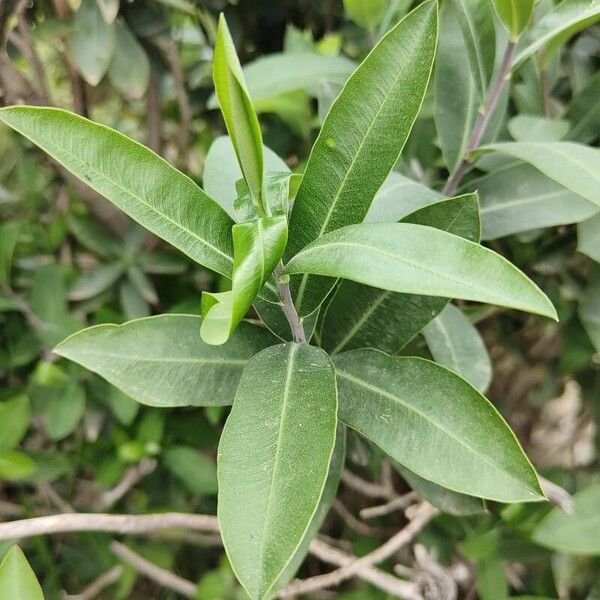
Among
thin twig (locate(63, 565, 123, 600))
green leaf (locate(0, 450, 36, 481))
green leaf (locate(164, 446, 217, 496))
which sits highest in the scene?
green leaf (locate(0, 450, 36, 481))

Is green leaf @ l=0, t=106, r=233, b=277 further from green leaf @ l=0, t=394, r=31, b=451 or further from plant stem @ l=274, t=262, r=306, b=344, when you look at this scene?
green leaf @ l=0, t=394, r=31, b=451

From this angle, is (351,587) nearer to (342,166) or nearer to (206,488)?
(206,488)

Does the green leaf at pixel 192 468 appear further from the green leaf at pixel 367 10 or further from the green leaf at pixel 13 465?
the green leaf at pixel 367 10

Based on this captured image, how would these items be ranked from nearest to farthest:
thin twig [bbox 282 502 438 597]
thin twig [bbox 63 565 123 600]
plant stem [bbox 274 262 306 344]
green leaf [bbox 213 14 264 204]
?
green leaf [bbox 213 14 264 204], plant stem [bbox 274 262 306 344], thin twig [bbox 282 502 438 597], thin twig [bbox 63 565 123 600]

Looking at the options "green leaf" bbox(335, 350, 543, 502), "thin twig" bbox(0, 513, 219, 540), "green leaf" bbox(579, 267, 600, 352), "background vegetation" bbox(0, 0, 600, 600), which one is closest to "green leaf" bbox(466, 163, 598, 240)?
"background vegetation" bbox(0, 0, 600, 600)

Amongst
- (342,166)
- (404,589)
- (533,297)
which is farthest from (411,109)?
(404,589)

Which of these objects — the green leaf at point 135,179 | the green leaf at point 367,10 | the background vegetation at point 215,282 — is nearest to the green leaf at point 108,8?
the background vegetation at point 215,282
